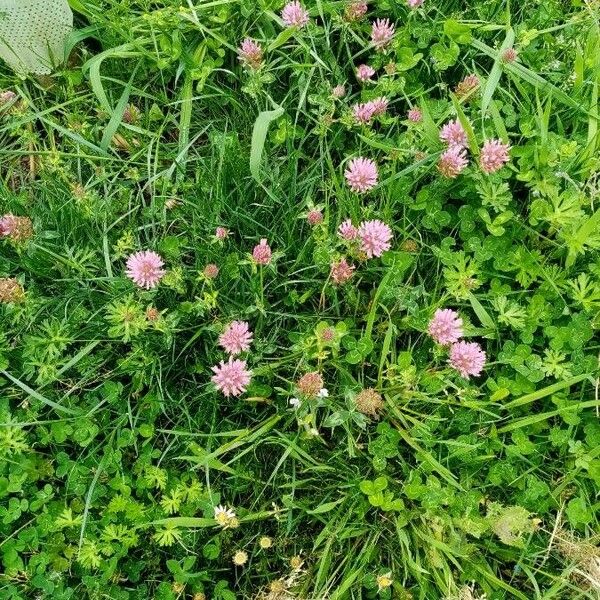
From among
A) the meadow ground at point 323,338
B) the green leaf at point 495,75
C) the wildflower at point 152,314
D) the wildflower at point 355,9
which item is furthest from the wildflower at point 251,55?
the wildflower at point 152,314

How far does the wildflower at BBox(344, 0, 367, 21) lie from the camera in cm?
248

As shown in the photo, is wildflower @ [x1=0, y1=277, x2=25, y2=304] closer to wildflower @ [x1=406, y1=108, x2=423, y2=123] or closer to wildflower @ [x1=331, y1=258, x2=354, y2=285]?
wildflower @ [x1=331, y1=258, x2=354, y2=285]

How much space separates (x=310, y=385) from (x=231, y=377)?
0.77 feet

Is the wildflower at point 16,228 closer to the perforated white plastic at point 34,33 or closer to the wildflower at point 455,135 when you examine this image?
the perforated white plastic at point 34,33

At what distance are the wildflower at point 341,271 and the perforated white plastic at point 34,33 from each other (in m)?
1.33

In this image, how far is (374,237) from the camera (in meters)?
2.19

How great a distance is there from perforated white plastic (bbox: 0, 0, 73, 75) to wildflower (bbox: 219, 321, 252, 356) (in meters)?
A: 1.28

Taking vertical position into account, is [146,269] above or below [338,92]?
below

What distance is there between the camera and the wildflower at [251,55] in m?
2.33

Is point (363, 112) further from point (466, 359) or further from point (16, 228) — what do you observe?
point (16, 228)

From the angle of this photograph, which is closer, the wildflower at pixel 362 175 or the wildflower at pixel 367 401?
the wildflower at pixel 367 401

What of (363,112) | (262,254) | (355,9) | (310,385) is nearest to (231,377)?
(310,385)

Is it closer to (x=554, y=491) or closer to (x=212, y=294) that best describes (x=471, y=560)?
(x=554, y=491)

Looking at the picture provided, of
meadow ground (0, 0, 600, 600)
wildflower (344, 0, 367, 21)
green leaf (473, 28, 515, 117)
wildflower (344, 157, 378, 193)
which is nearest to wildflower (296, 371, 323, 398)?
meadow ground (0, 0, 600, 600)
